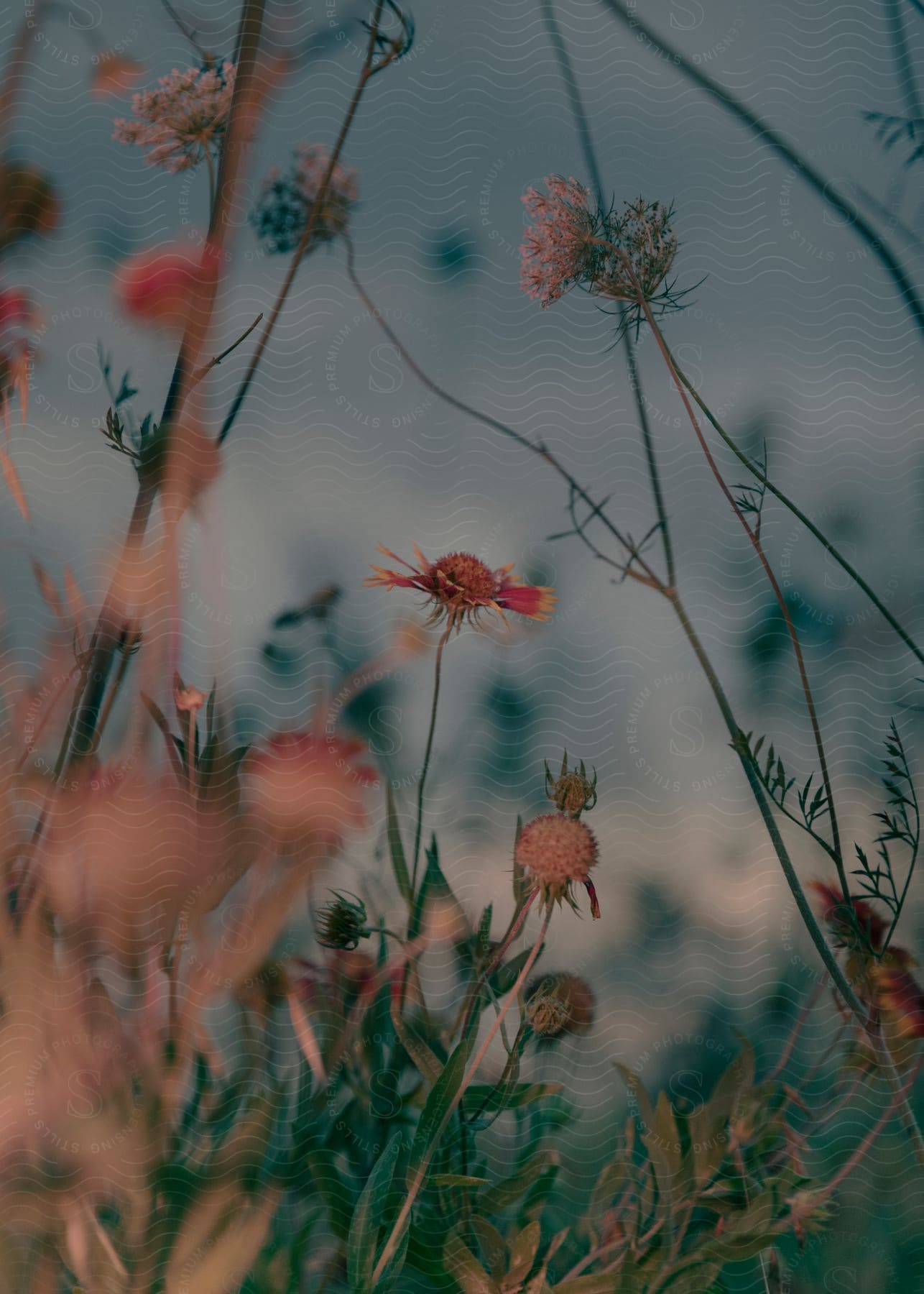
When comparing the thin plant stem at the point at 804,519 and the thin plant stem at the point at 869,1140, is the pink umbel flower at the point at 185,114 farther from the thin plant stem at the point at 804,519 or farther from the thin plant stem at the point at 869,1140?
the thin plant stem at the point at 869,1140

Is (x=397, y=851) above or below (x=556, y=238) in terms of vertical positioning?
below

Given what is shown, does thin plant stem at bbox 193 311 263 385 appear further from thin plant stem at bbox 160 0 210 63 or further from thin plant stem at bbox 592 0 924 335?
thin plant stem at bbox 592 0 924 335

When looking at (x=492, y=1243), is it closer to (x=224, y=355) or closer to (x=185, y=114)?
(x=224, y=355)

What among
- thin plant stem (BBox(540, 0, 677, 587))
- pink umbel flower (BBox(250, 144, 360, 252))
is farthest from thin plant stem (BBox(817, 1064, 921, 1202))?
→ pink umbel flower (BBox(250, 144, 360, 252))

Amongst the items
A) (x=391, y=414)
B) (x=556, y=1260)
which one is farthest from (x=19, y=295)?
(x=556, y=1260)

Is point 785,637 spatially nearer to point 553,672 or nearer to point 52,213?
point 553,672

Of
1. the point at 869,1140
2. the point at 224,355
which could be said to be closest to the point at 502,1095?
the point at 869,1140
